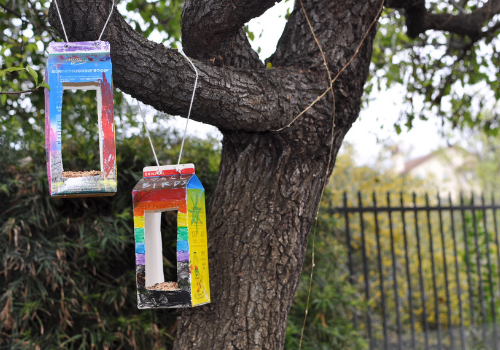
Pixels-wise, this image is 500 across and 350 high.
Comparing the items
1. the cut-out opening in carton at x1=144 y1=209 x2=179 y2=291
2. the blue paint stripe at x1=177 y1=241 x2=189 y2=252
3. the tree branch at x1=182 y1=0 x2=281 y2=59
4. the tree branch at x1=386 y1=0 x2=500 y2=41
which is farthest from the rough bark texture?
the tree branch at x1=386 y1=0 x2=500 y2=41

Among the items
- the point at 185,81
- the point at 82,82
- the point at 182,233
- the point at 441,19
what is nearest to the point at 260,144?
the point at 185,81

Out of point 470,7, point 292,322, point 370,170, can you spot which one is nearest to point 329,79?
point 292,322

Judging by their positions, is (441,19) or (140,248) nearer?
(140,248)

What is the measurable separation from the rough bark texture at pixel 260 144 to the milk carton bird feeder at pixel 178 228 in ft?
0.80

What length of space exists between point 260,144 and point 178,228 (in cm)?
57

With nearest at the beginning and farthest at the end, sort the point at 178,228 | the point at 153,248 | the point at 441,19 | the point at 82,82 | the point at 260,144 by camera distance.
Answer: the point at 82,82 < the point at 178,228 < the point at 153,248 < the point at 260,144 < the point at 441,19

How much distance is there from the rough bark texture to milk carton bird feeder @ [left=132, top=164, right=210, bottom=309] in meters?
0.25

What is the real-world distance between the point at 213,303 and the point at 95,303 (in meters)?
1.17

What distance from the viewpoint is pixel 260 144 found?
5.70ft

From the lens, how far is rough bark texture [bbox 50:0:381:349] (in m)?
1.57

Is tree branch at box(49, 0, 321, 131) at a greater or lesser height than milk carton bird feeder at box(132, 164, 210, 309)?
greater

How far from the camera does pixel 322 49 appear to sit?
1796mm

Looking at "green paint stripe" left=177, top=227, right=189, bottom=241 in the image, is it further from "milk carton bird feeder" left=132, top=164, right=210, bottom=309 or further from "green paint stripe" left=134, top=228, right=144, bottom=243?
"green paint stripe" left=134, top=228, right=144, bottom=243

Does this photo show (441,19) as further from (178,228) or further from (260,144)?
A: (178,228)
